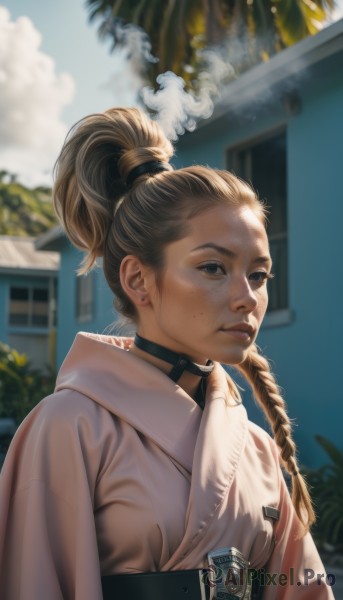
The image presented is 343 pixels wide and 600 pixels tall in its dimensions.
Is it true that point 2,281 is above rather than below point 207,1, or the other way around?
below

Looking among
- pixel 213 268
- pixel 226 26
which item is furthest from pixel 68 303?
pixel 213 268

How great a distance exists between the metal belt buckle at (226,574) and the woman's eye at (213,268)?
1.87 ft

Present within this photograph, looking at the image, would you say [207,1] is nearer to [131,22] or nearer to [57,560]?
[131,22]

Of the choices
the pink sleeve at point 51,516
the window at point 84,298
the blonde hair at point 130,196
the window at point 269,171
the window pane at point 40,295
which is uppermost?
the window at point 269,171

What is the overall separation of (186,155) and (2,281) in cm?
1524

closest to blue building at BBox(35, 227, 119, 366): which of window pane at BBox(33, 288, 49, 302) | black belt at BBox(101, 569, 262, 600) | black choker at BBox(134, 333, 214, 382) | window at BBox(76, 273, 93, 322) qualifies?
window at BBox(76, 273, 93, 322)

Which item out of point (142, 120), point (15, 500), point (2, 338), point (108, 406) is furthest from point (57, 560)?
point (2, 338)

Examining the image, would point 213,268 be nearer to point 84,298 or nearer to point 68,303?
point 84,298

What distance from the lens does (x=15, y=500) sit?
1.93 meters

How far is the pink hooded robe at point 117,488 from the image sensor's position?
1.86m

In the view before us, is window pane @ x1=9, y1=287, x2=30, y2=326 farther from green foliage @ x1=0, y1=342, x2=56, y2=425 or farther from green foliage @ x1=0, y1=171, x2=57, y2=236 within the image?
green foliage @ x1=0, y1=171, x2=57, y2=236

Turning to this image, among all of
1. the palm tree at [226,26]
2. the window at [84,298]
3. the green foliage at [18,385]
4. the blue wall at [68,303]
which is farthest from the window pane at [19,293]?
the palm tree at [226,26]

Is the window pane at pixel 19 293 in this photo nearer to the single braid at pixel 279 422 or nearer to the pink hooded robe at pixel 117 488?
the single braid at pixel 279 422

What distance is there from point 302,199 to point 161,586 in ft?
23.5
